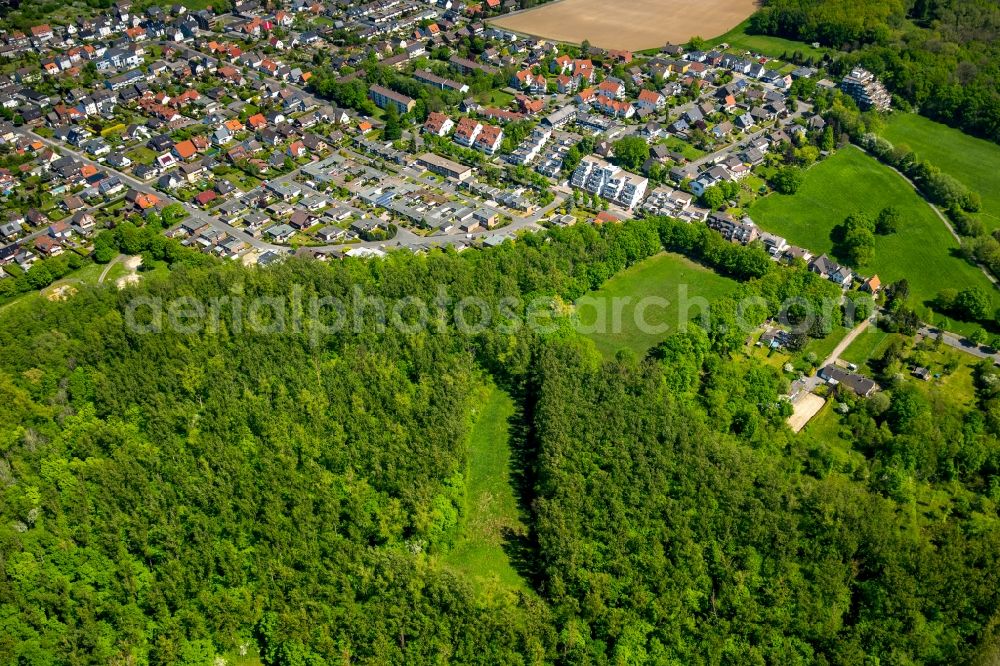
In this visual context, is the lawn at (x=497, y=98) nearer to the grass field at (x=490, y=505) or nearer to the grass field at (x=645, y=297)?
the grass field at (x=645, y=297)

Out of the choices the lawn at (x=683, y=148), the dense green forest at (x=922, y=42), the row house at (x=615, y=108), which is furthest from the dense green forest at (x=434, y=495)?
the dense green forest at (x=922, y=42)

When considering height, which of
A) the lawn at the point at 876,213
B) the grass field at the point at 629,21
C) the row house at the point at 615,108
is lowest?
the lawn at the point at 876,213

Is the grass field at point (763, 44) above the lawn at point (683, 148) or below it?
above

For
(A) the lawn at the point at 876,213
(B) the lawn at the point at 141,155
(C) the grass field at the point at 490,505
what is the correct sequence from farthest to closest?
1. (B) the lawn at the point at 141,155
2. (A) the lawn at the point at 876,213
3. (C) the grass field at the point at 490,505

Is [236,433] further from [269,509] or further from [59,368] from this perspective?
[59,368]

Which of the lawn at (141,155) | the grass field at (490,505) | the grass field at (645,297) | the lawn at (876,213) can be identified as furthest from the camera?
the lawn at (141,155)

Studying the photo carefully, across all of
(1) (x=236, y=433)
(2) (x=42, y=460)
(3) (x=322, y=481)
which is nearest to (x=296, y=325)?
(1) (x=236, y=433)

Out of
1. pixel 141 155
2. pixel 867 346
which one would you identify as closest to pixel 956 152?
pixel 867 346

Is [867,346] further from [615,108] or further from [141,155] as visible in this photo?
[141,155]
